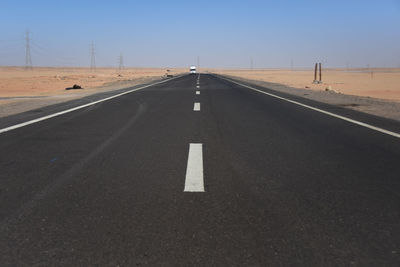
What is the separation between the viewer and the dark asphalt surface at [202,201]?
2.62 m

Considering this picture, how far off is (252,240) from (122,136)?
4.93m

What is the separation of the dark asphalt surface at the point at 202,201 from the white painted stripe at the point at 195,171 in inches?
4.1

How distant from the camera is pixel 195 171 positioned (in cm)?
471

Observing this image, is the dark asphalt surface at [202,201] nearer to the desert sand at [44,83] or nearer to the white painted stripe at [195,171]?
the white painted stripe at [195,171]

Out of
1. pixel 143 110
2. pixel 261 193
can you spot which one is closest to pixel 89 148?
pixel 261 193

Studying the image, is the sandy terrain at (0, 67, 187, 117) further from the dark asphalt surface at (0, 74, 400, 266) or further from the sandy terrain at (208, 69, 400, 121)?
the sandy terrain at (208, 69, 400, 121)

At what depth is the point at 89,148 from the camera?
6.14 metres

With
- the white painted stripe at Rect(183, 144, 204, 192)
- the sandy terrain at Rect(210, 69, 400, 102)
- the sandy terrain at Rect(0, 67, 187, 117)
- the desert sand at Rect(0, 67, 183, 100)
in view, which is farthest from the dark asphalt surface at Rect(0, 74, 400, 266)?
the desert sand at Rect(0, 67, 183, 100)

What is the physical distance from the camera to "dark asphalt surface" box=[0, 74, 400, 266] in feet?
8.61

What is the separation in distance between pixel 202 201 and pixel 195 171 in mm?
1098

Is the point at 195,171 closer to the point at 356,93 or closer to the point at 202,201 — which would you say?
the point at 202,201

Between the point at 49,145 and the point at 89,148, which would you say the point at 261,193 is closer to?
the point at 89,148

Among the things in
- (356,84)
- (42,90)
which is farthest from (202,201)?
(356,84)

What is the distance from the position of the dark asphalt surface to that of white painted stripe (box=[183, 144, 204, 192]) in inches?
4.1
